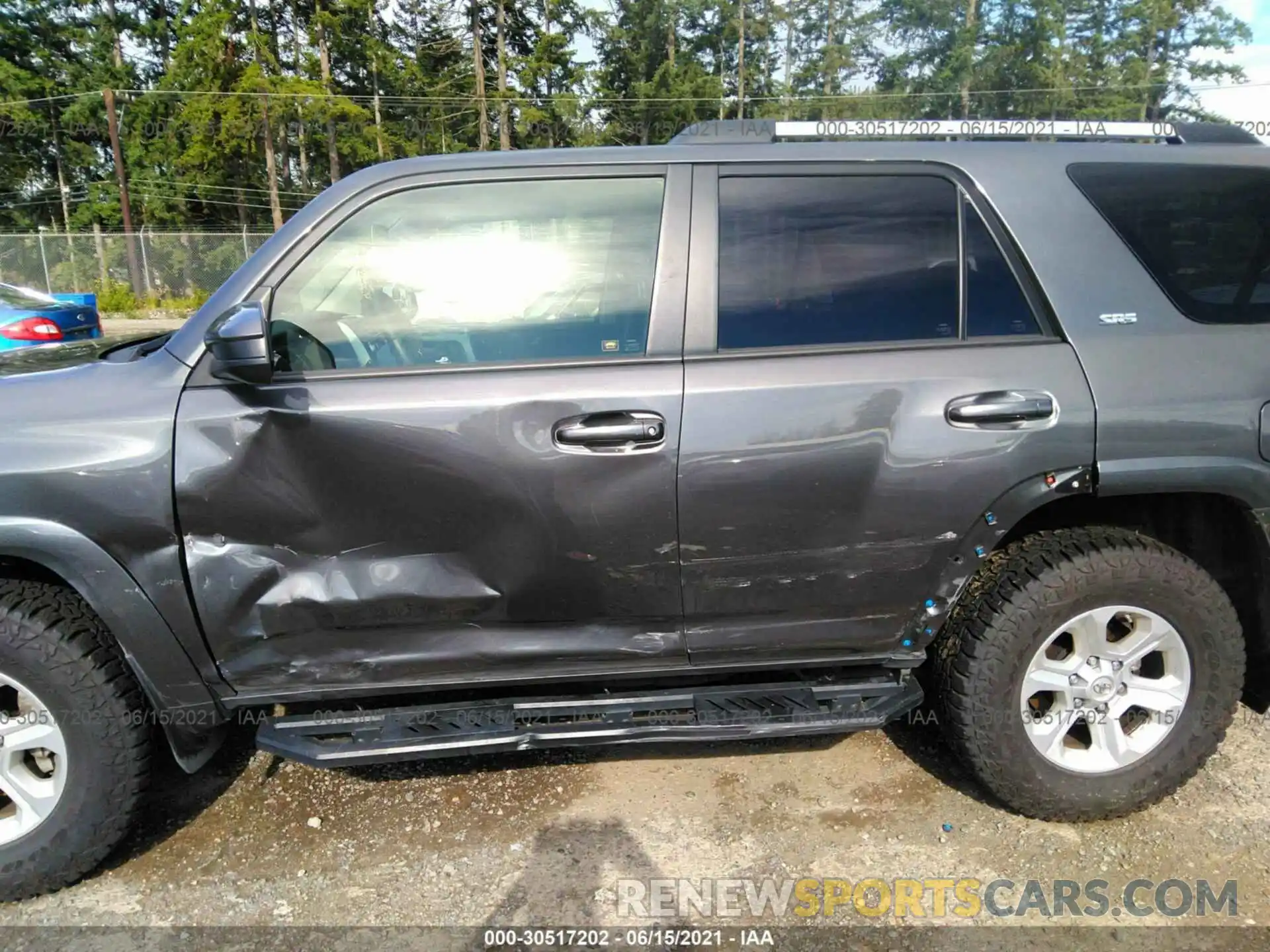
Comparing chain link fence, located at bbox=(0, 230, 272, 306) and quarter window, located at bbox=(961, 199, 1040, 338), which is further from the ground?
chain link fence, located at bbox=(0, 230, 272, 306)

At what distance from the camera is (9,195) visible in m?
38.9

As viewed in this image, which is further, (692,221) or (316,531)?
(692,221)

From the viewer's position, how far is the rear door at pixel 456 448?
7.25ft

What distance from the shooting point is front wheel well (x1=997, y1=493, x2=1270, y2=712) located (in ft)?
8.39

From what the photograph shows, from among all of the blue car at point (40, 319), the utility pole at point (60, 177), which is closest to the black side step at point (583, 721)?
the blue car at point (40, 319)

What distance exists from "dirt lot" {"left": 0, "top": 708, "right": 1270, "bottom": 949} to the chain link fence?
2402cm

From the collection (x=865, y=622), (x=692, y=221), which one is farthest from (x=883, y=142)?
(x=865, y=622)

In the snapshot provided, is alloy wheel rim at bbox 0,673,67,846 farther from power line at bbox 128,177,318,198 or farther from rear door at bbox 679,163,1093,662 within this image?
power line at bbox 128,177,318,198

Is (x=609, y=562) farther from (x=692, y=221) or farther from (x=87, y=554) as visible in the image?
(x=87, y=554)

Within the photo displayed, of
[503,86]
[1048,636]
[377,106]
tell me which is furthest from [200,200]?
[1048,636]

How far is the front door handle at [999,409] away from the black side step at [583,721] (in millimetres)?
858

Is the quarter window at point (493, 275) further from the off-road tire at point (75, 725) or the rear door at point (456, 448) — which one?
the off-road tire at point (75, 725)

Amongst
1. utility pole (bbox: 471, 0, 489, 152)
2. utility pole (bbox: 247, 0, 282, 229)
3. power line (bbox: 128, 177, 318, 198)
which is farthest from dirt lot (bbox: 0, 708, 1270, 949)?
power line (bbox: 128, 177, 318, 198)

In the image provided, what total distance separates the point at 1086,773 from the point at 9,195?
→ 49711 millimetres
